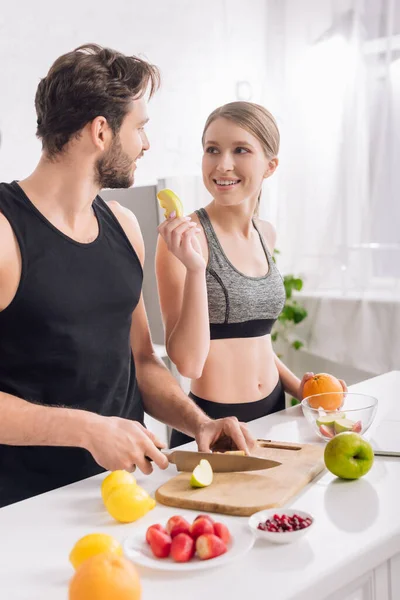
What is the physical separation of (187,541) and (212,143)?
4.67 feet

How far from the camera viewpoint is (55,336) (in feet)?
5.35

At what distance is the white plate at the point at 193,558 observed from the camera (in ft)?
3.58

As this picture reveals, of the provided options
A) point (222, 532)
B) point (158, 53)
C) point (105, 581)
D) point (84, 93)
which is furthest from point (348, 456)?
point (158, 53)

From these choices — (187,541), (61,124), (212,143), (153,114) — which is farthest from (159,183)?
(187,541)

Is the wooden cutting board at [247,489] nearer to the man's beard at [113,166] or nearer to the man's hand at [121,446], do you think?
the man's hand at [121,446]

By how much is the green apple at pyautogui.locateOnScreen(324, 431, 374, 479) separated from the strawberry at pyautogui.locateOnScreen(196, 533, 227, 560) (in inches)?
15.8

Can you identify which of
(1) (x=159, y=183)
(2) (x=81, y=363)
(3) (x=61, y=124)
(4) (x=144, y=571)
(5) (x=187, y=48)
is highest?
(5) (x=187, y=48)

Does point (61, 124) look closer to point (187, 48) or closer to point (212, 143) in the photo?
point (212, 143)

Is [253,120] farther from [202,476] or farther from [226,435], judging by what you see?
[202,476]

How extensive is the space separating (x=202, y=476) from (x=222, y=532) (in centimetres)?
27

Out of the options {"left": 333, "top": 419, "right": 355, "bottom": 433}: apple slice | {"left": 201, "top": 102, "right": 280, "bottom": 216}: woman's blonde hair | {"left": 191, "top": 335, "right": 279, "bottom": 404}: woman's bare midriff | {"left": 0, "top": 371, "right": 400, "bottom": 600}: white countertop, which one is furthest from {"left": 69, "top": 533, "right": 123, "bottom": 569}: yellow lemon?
{"left": 201, "top": 102, "right": 280, "bottom": 216}: woman's blonde hair

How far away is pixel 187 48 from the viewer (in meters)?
4.12

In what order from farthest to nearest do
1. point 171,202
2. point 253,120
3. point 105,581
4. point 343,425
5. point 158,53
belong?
point 158,53 → point 253,120 → point 171,202 → point 343,425 → point 105,581

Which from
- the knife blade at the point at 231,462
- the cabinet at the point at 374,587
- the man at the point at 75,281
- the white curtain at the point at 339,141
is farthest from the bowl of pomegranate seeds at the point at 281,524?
the white curtain at the point at 339,141
